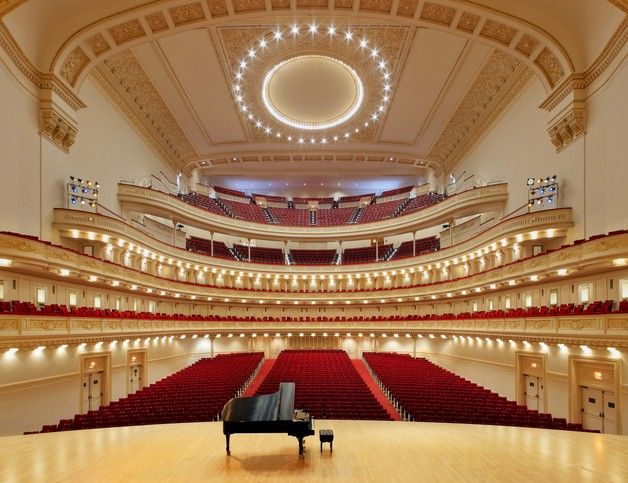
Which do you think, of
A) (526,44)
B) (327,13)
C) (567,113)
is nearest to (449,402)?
(567,113)

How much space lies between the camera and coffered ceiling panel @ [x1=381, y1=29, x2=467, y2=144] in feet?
61.9

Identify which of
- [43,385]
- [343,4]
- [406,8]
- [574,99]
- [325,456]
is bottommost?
[43,385]

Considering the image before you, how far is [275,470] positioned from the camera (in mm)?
6219

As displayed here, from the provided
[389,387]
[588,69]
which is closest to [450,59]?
→ [588,69]

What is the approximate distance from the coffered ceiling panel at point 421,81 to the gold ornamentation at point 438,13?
197cm

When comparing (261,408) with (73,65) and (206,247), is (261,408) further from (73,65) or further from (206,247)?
(206,247)

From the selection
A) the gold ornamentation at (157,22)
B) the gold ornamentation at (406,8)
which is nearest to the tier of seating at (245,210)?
the gold ornamentation at (157,22)

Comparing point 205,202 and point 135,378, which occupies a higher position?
point 205,202

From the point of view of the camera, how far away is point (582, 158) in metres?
13.9

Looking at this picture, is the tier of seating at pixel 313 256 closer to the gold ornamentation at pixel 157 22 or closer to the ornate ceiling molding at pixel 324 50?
the ornate ceiling molding at pixel 324 50

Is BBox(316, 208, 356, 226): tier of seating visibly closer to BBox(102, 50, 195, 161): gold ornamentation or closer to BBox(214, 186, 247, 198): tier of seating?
BBox(214, 186, 247, 198): tier of seating

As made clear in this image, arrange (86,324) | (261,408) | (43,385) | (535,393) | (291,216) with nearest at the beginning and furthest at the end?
(261,408)
(43,385)
(86,324)
(535,393)
(291,216)

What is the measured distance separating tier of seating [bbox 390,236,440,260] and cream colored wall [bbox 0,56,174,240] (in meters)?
18.4

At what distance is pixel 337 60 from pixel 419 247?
14.4 meters
